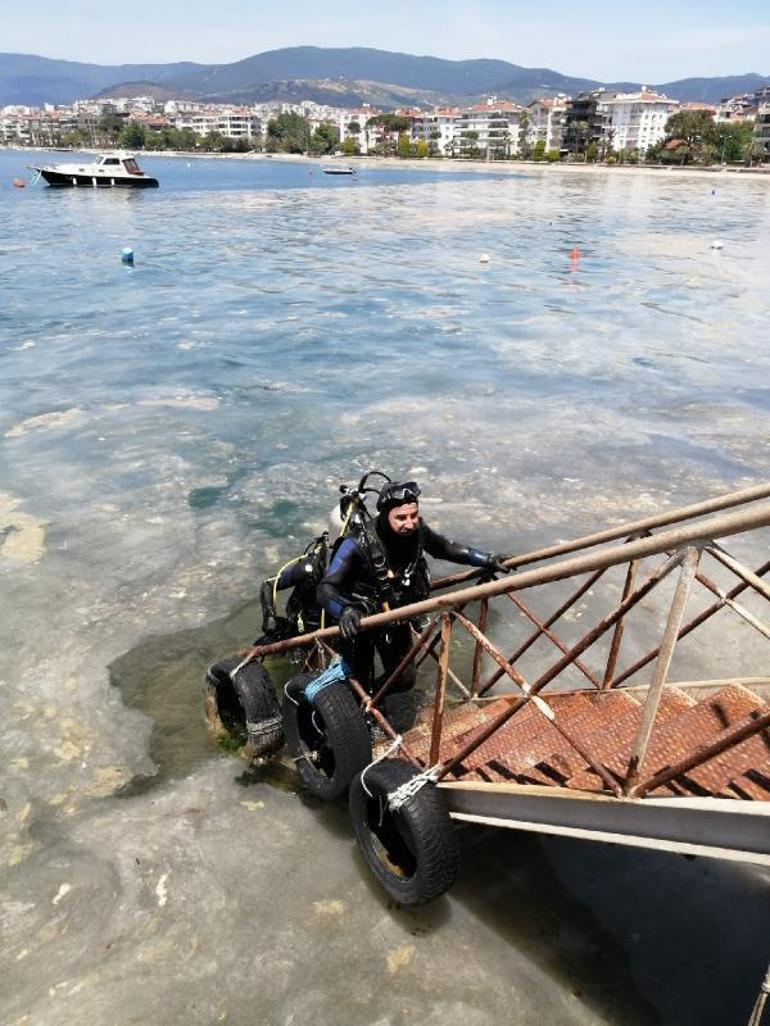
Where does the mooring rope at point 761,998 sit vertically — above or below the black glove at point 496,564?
below

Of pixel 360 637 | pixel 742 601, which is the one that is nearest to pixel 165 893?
pixel 360 637

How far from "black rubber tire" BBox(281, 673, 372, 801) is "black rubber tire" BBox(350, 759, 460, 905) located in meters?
0.24

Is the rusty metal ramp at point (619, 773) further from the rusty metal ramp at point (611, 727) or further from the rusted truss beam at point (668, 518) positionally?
the rusted truss beam at point (668, 518)

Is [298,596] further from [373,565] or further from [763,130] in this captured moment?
[763,130]

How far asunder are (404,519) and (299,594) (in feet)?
4.89

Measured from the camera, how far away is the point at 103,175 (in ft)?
253

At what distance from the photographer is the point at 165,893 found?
4.93 m

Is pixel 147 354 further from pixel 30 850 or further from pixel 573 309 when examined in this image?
pixel 30 850

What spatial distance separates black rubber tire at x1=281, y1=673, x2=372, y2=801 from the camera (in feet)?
16.7

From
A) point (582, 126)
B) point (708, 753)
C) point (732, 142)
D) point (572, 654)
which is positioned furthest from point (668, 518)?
point (582, 126)

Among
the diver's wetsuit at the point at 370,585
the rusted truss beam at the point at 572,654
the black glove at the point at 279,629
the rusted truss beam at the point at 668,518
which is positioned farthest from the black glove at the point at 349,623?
the black glove at the point at 279,629

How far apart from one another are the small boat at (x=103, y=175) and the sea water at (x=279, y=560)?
55327mm

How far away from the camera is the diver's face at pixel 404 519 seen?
5246 millimetres

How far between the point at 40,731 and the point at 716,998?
5.22m
